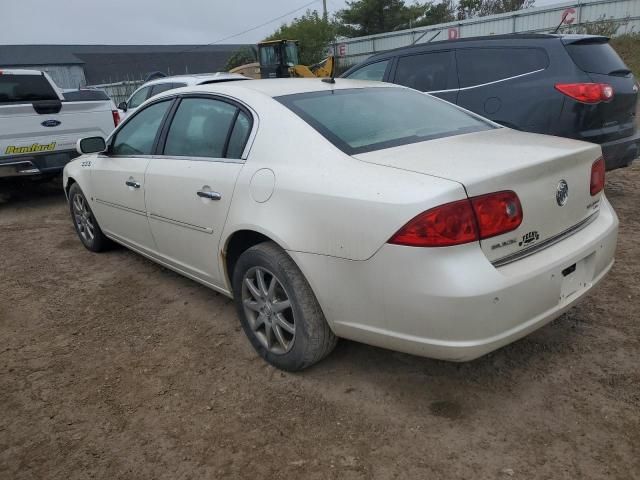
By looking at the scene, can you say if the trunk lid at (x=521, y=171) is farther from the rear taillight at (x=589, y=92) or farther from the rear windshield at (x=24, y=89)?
the rear windshield at (x=24, y=89)

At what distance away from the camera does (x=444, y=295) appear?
2006 mm

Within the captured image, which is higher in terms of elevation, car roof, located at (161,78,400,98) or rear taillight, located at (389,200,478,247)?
car roof, located at (161,78,400,98)

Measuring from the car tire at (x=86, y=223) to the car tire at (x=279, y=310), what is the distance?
2.49 meters

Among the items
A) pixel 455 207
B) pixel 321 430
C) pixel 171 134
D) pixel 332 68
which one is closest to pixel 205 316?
pixel 171 134

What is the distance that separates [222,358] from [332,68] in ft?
6.73

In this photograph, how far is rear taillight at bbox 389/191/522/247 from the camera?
200cm

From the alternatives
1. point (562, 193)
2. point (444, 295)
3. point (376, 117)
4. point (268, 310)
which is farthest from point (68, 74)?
point (444, 295)

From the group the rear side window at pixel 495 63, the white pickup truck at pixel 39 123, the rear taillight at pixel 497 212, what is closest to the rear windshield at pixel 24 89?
the white pickup truck at pixel 39 123

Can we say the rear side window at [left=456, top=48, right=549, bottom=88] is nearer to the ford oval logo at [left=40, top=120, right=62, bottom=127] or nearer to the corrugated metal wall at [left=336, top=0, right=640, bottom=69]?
the ford oval logo at [left=40, top=120, right=62, bottom=127]

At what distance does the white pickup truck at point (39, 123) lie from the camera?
6645 mm

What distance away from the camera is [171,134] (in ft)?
11.5

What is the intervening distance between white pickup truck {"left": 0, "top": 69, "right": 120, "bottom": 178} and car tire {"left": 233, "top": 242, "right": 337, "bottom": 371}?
5.28 m

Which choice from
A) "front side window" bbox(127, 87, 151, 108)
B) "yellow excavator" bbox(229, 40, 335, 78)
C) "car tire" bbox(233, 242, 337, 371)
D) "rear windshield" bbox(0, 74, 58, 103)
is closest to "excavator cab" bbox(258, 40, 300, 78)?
"yellow excavator" bbox(229, 40, 335, 78)

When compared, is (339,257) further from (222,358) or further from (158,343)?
(158,343)
